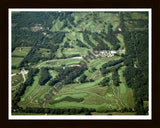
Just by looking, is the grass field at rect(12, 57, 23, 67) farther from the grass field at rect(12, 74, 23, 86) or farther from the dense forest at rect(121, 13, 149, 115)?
the dense forest at rect(121, 13, 149, 115)

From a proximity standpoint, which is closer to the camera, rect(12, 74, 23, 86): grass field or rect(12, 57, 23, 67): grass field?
rect(12, 74, 23, 86): grass field

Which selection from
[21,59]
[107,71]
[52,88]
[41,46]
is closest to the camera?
[52,88]

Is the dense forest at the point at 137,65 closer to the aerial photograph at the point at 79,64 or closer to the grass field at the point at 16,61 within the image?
the aerial photograph at the point at 79,64

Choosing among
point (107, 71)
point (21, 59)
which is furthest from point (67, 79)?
point (21, 59)

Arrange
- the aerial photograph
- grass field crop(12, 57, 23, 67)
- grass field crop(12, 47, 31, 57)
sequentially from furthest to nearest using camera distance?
1. grass field crop(12, 47, 31, 57)
2. grass field crop(12, 57, 23, 67)
3. the aerial photograph

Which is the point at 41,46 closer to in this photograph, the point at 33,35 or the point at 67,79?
the point at 33,35

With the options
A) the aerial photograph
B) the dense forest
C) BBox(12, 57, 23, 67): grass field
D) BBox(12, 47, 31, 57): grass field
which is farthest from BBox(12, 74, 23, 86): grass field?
the dense forest

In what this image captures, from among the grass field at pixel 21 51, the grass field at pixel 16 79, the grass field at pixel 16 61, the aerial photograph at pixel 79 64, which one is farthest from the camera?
the grass field at pixel 21 51

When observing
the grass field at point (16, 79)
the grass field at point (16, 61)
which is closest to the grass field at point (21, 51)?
the grass field at point (16, 61)
